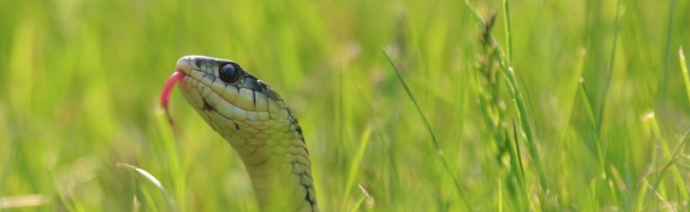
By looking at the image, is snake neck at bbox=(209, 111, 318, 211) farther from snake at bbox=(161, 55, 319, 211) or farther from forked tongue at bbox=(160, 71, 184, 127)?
forked tongue at bbox=(160, 71, 184, 127)

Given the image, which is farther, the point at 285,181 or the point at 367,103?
the point at 367,103

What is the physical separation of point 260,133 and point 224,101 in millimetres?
85

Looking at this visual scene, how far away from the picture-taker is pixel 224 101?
201cm

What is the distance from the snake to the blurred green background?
98 mm

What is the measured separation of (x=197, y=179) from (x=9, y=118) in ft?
1.59

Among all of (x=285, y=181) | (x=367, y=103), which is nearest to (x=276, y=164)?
(x=285, y=181)

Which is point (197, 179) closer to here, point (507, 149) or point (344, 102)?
point (344, 102)

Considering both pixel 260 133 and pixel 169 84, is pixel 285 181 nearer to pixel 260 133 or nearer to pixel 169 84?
pixel 260 133

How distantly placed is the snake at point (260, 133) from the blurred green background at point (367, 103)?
98 mm

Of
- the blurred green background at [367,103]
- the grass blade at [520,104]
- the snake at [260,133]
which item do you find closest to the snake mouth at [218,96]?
the snake at [260,133]

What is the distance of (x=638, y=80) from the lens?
8.32ft

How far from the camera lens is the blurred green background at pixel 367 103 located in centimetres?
195

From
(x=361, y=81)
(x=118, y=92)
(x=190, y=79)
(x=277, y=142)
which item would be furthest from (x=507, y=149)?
(x=118, y=92)

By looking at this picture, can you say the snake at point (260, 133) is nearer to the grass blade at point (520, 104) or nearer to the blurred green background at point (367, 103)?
the blurred green background at point (367, 103)
